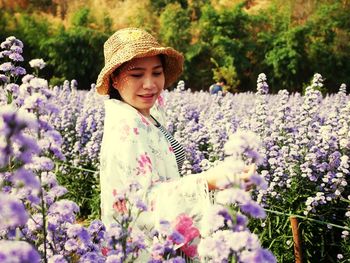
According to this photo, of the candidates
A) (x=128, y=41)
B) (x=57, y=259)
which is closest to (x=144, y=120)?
(x=128, y=41)

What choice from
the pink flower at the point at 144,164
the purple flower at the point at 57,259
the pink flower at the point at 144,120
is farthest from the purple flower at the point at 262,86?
the purple flower at the point at 57,259

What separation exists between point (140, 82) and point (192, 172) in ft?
7.41

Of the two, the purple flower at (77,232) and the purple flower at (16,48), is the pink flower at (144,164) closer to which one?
the purple flower at (77,232)

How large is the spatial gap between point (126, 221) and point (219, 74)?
19.4m

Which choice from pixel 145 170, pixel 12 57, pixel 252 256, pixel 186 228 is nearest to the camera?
pixel 252 256

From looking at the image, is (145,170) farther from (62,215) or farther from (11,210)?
(11,210)

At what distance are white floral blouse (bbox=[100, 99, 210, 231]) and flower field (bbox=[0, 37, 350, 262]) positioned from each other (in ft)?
0.25

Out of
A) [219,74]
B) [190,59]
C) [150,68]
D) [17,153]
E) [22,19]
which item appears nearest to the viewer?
[17,153]

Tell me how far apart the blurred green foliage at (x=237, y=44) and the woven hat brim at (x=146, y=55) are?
17.5m

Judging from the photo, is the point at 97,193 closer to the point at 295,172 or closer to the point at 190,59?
the point at 295,172

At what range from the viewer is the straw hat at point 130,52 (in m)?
2.31

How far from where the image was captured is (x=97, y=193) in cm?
564

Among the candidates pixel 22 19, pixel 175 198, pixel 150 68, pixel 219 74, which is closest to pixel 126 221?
pixel 175 198

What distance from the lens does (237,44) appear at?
2269 cm
